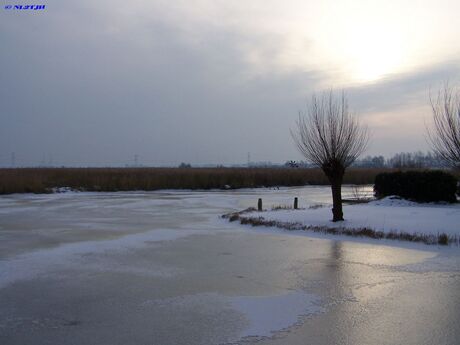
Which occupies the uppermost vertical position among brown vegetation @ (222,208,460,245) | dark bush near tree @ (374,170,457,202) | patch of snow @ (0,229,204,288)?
dark bush near tree @ (374,170,457,202)

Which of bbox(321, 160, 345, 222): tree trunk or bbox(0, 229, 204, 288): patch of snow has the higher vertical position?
bbox(321, 160, 345, 222): tree trunk

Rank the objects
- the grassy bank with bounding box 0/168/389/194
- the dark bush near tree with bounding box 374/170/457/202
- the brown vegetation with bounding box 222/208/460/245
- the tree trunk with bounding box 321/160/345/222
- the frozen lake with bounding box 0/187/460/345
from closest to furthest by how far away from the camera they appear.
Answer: the frozen lake with bounding box 0/187/460/345 → the brown vegetation with bounding box 222/208/460/245 → the tree trunk with bounding box 321/160/345/222 → the dark bush near tree with bounding box 374/170/457/202 → the grassy bank with bounding box 0/168/389/194

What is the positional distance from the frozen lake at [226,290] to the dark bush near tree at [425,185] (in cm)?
1090

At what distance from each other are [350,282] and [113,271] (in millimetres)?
4279

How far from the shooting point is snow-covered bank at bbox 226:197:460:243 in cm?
1412

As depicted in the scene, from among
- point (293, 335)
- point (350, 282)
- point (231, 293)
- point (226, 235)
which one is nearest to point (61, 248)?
point (226, 235)

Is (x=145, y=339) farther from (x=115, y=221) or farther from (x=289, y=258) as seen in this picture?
(x=115, y=221)

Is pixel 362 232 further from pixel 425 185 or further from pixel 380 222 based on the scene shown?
pixel 425 185

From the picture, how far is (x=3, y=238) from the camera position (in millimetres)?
14383

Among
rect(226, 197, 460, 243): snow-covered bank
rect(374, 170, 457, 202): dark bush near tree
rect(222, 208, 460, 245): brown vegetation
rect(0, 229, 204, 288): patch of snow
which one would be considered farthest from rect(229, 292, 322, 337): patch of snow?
rect(374, 170, 457, 202): dark bush near tree

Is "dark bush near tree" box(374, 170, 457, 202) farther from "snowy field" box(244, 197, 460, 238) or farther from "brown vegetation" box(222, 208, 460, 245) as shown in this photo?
"brown vegetation" box(222, 208, 460, 245)

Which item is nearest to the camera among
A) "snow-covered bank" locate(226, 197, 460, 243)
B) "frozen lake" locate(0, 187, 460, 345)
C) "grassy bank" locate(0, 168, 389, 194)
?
"frozen lake" locate(0, 187, 460, 345)

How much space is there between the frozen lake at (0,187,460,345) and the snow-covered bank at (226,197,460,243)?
951 millimetres

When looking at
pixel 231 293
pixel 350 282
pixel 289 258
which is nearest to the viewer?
pixel 231 293
